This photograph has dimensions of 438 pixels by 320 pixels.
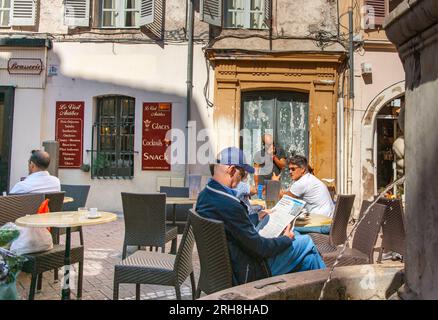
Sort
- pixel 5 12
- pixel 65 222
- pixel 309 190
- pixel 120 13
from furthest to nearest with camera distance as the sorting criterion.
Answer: pixel 5 12 < pixel 120 13 < pixel 309 190 < pixel 65 222

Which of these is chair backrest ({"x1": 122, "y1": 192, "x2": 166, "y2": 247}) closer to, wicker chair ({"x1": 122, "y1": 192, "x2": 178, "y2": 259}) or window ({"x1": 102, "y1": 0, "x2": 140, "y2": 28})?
wicker chair ({"x1": 122, "y1": 192, "x2": 178, "y2": 259})

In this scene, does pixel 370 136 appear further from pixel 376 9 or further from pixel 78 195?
pixel 78 195

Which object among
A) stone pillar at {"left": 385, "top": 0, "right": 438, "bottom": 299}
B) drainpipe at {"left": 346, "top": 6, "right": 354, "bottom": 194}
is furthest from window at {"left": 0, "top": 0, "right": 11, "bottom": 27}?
stone pillar at {"left": 385, "top": 0, "right": 438, "bottom": 299}

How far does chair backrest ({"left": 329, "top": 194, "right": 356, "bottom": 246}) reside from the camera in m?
4.57

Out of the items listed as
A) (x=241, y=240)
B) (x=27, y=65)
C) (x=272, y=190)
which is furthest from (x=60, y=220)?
(x=27, y=65)

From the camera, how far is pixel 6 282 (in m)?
2.77

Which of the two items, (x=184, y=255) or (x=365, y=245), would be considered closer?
(x=184, y=255)

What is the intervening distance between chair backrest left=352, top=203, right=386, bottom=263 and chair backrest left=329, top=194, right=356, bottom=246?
0.25 m

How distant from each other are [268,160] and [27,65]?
6.82m

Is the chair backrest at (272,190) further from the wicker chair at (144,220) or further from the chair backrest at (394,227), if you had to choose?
the wicker chair at (144,220)

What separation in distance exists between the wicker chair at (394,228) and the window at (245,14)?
7277 millimetres

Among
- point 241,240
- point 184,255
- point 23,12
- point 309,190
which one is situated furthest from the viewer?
point 23,12

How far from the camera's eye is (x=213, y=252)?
9.24 ft

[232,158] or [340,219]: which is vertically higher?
[232,158]
